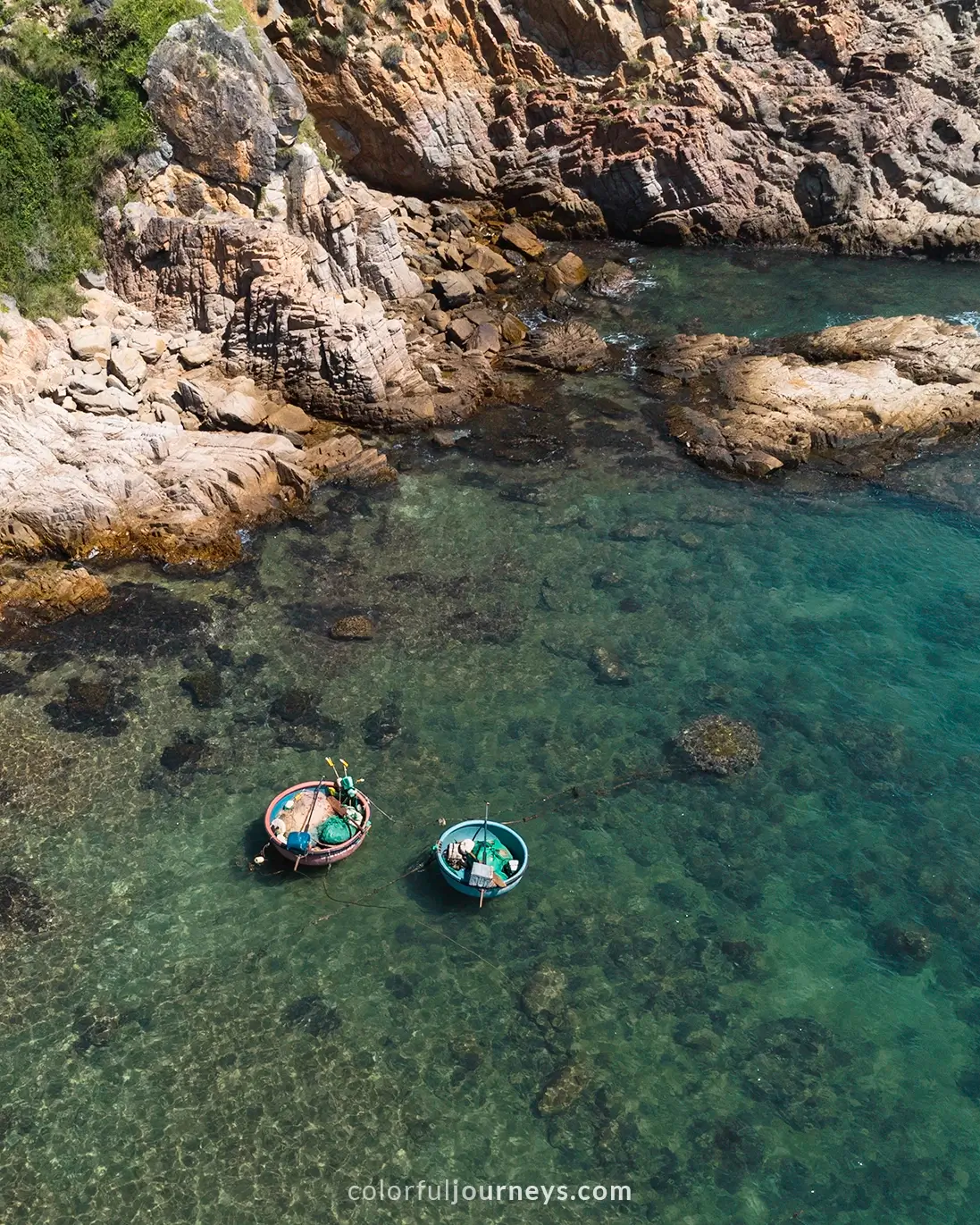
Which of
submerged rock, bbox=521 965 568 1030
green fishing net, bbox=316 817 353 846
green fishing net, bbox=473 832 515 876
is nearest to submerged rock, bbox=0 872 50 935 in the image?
green fishing net, bbox=316 817 353 846

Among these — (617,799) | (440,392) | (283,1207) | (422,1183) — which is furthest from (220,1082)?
(440,392)

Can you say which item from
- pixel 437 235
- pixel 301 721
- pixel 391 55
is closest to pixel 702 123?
pixel 437 235

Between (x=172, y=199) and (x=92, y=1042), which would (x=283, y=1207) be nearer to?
(x=92, y=1042)

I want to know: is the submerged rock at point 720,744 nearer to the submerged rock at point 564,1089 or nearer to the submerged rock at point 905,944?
the submerged rock at point 905,944

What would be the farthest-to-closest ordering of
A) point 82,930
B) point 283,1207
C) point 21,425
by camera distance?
point 21,425
point 82,930
point 283,1207

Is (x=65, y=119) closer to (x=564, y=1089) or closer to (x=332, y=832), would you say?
(x=332, y=832)

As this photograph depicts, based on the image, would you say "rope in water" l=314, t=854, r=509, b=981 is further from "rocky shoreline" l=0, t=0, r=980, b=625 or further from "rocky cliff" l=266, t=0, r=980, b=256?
"rocky cliff" l=266, t=0, r=980, b=256
